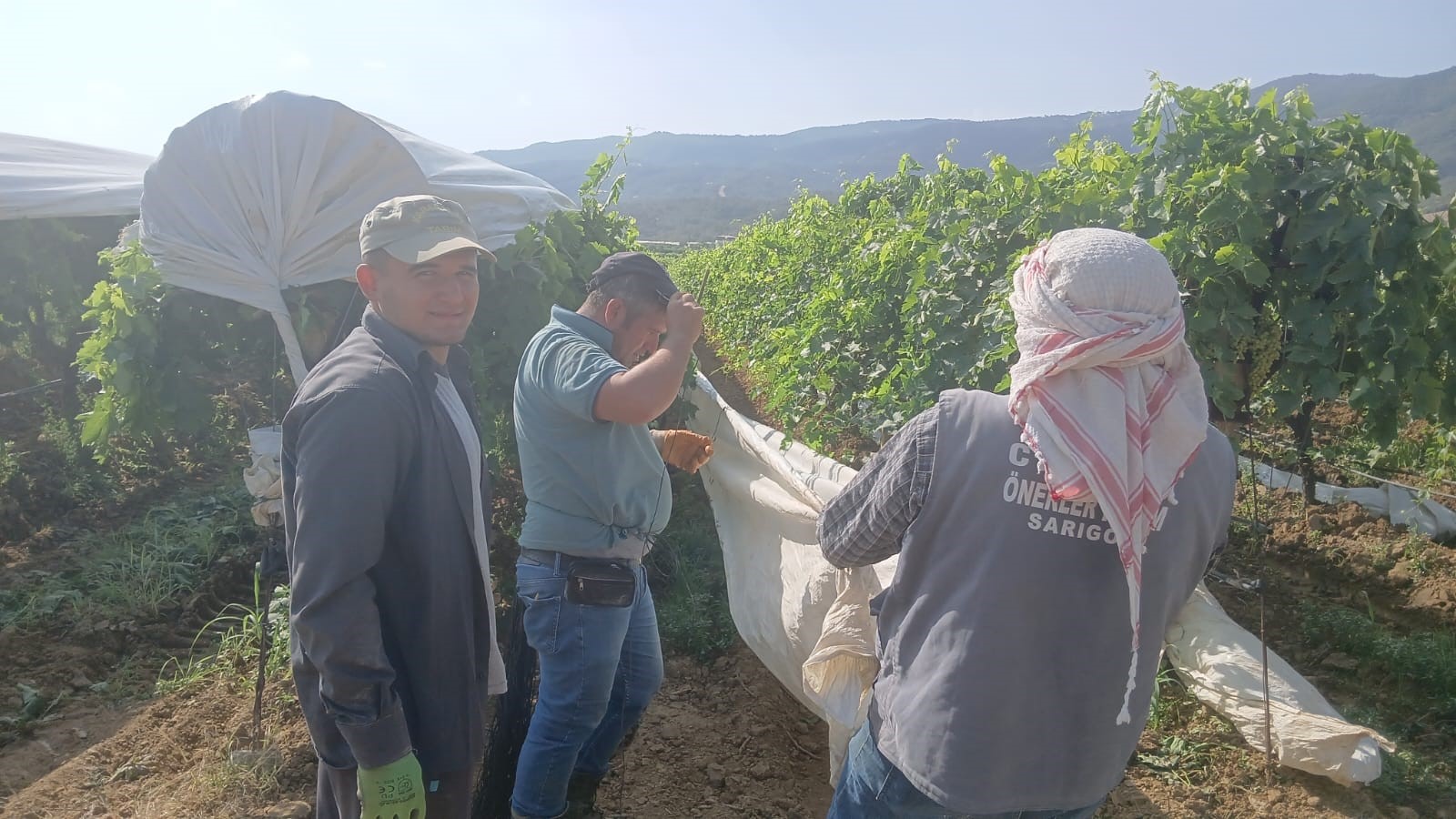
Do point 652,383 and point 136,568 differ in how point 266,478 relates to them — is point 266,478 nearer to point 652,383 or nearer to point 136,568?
point 136,568

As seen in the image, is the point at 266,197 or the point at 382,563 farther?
the point at 266,197

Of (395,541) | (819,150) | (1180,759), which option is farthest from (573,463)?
(819,150)

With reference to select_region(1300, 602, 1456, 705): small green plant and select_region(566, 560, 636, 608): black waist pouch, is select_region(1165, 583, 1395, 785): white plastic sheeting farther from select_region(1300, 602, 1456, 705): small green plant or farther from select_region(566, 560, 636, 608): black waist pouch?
select_region(566, 560, 636, 608): black waist pouch

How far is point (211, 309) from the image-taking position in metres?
4.30

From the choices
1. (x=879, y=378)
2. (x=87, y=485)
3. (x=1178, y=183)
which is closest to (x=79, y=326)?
(x=87, y=485)

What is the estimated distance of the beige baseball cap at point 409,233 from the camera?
1716 mm

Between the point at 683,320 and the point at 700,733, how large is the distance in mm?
1737

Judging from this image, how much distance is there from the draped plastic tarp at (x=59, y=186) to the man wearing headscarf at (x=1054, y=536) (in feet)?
20.4

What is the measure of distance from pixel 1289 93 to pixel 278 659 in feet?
15.6

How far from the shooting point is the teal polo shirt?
2168 mm

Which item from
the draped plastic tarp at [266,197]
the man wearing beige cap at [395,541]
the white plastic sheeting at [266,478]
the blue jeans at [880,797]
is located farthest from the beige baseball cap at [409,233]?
the draped plastic tarp at [266,197]

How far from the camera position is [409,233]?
1732 millimetres

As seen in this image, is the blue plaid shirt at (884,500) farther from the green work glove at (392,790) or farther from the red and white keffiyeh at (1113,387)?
the green work glove at (392,790)

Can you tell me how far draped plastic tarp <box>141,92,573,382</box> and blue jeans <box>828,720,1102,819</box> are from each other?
9.98ft
